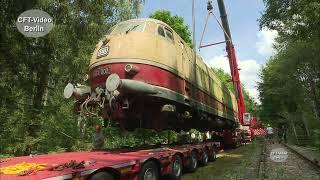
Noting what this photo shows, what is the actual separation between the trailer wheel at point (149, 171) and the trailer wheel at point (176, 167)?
4.37 feet

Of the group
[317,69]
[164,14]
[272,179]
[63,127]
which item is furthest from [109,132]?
[317,69]

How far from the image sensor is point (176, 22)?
112 ft

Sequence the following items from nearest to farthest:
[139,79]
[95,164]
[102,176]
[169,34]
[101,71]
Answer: [102,176]
[95,164]
[139,79]
[101,71]
[169,34]

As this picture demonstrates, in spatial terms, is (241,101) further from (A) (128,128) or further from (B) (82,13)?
(A) (128,128)

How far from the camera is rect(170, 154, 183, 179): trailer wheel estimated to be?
1005cm

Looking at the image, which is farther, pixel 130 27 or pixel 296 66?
pixel 296 66

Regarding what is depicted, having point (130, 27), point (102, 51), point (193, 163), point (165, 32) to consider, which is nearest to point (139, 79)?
point (102, 51)

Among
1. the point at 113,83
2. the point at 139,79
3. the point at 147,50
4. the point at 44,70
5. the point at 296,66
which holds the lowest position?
the point at 113,83

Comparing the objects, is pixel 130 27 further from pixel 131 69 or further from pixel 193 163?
pixel 193 163

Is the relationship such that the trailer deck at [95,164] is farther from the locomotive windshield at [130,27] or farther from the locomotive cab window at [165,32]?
the locomotive windshield at [130,27]

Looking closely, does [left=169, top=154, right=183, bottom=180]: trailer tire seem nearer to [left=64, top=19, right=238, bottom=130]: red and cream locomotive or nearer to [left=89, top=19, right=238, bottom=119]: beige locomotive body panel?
[left=64, top=19, right=238, bottom=130]: red and cream locomotive

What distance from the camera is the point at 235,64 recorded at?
79.5 feet

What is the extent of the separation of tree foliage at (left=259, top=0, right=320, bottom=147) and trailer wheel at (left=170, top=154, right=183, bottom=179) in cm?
789

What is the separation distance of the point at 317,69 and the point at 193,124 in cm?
2144
